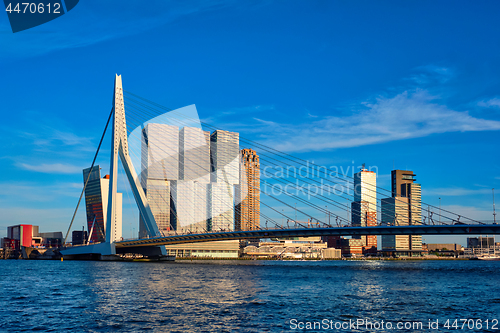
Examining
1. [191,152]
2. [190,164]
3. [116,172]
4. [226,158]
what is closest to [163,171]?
[190,164]

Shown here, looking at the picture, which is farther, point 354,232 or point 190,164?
point 190,164

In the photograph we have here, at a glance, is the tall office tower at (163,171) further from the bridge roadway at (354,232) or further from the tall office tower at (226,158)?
the bridge roadway at (354,232)

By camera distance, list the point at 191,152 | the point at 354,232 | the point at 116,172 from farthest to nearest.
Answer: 1. the point at 191,152
2. the point at 116,172
3. the point at 354,232

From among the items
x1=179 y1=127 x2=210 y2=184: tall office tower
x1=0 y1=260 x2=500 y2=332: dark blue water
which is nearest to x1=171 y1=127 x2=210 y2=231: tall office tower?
x1=179 y1=127 x2=210 y2=184: tall office tower

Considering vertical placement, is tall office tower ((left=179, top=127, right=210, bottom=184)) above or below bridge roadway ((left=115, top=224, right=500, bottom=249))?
above

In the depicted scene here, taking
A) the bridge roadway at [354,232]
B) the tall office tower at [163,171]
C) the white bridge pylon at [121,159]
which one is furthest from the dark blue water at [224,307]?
the tall office tower at [163,171]

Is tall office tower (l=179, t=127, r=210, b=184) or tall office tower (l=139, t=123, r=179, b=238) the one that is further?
tall office tower (l=179, t=127, r=210, b=184)

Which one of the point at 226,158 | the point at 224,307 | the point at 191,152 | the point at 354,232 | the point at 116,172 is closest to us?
the point at 224,307

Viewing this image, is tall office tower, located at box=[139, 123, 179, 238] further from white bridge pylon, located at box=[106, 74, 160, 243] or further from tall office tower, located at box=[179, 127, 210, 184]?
white bridge pylon, located at box=[106, 74, 160, 243]

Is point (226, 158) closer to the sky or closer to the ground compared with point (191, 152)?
closer to the ground

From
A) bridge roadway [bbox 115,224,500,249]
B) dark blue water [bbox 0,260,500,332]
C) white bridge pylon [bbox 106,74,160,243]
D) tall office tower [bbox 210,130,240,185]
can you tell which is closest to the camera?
dark blue water [bbox 0,260,500,332]

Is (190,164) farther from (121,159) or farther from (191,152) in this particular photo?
(121,159)

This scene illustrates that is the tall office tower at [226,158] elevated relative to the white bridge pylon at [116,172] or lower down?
elevated

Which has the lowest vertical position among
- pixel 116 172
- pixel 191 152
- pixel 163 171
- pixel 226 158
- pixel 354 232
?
pixel 354 232
